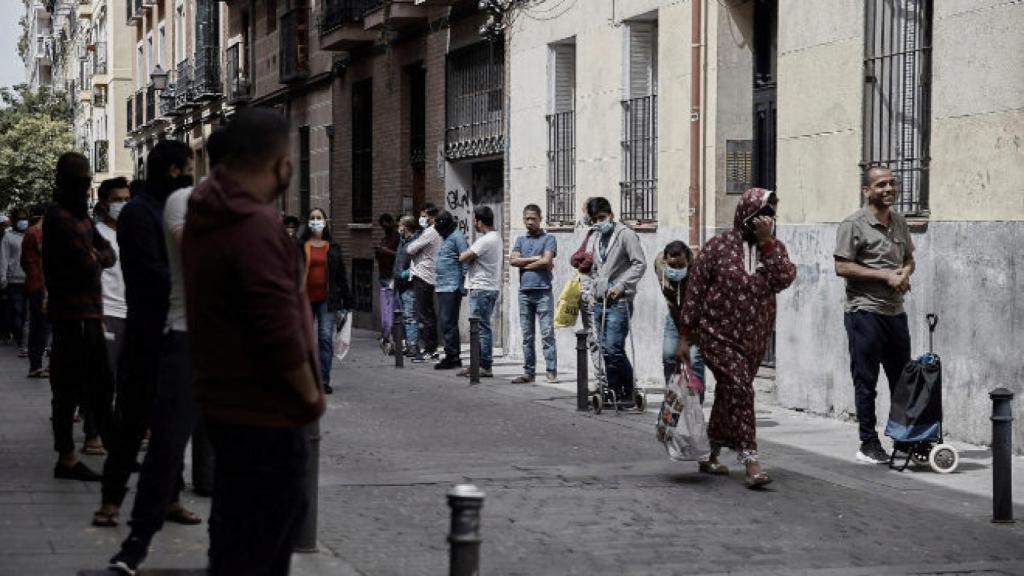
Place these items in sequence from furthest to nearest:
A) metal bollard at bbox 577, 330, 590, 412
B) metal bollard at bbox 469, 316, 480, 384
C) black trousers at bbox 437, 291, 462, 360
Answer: black trousers at bbox 437, 291, 462, 360 < metal bollard at bbox 469, 316, 480, 384 < metal bollard at bbox 577, 330, 590, 412

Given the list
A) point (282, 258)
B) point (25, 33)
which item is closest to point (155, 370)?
point (282, 258)

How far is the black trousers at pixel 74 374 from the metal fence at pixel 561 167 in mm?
10066

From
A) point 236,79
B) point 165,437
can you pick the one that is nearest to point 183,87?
point 236,79

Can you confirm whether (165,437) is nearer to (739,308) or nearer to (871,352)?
(739,308)

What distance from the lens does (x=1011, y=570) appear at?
7.43 m

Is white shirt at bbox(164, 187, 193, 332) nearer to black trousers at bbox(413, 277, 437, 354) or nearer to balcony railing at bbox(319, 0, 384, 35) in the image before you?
black trousers at bbox(413, 277, 437, 354)

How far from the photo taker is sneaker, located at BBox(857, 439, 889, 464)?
1085 centimetres

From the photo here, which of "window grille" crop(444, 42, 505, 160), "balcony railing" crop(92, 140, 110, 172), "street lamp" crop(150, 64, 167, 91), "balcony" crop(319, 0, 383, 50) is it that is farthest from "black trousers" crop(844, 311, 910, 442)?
"balcony railing" crop(92, 140, 110, 172)

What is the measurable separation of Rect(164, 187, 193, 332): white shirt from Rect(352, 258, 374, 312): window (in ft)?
65.0

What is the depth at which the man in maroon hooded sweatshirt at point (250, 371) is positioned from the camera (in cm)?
→ 471

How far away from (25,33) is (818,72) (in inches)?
3747

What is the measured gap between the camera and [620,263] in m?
14.2

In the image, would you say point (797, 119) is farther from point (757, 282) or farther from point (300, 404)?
point (300, 404)

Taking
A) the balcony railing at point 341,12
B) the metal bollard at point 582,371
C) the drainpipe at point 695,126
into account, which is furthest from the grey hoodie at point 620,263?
the balcony railing at point 341,12
